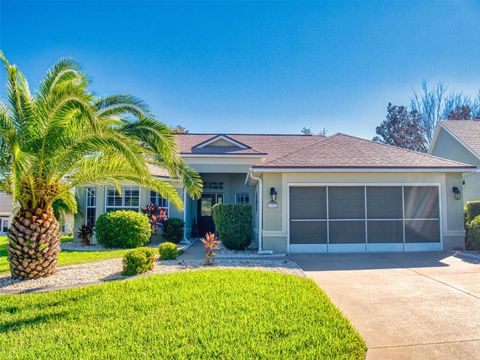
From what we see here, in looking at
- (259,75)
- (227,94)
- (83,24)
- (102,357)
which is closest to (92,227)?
(83,24)

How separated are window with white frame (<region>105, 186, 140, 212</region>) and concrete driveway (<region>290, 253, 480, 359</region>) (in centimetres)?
817

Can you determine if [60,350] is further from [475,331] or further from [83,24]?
[83,24]

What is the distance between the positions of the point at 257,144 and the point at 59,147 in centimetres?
1384

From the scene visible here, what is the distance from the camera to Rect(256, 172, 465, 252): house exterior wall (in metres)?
10.9

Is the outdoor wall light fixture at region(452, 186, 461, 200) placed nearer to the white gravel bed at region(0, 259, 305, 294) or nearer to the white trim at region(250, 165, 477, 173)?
the white trim at region(250, 165, 477, 173)

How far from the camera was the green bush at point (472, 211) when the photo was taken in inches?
470

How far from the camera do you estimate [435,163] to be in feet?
36.8

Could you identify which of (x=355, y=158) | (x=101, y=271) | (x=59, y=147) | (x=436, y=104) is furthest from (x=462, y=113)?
(x=59, y=147)

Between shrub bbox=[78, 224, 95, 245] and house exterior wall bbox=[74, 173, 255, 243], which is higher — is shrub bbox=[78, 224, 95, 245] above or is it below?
below

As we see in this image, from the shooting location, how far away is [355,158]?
38.0ft

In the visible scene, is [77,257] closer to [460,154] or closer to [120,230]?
[120,230]

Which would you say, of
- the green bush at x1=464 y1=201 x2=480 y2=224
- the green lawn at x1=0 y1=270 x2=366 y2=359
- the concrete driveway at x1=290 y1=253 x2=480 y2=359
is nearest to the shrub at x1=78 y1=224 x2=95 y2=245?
the green lawn at x1=0 y1=270 x2=366 y2=359

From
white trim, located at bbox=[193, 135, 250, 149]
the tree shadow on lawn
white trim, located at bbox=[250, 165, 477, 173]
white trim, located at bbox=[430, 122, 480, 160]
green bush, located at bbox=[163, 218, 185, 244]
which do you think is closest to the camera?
the tree shadow on lawn

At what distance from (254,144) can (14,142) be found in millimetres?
14575
